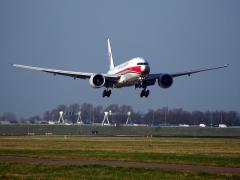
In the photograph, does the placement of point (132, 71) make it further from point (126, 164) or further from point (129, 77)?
point (126, 164)

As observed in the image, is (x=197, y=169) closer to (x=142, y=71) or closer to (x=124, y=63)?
(x=142, y=71)

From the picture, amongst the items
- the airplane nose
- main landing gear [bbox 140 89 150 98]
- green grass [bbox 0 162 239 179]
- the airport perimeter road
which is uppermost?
the airplane nose

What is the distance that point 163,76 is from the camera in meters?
87.2

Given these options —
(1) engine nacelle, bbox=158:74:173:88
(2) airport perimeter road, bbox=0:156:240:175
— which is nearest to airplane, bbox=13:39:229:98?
(1) engine nacelle, bbox=158:74:173:88

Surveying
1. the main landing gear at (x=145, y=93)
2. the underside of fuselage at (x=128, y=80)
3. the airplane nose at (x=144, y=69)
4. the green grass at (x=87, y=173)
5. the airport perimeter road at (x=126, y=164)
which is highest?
the airplane nose at (x=144, y=69)

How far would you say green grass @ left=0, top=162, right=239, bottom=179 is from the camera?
34.6m

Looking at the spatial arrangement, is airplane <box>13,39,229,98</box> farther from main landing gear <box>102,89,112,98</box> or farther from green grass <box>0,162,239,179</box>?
green grass <box>0,162,239,179</box>

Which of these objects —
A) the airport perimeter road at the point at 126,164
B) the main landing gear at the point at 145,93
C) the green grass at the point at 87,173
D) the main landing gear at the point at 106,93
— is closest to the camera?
the green grass at the point at 87,173

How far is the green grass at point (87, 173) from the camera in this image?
114 feet

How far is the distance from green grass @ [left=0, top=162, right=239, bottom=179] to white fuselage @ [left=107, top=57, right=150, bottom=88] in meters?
41.1

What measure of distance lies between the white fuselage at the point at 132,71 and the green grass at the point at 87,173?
41138 millimetres

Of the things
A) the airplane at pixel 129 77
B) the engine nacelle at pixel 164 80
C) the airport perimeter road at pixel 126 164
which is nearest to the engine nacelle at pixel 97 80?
the airplane at pixel 129 77

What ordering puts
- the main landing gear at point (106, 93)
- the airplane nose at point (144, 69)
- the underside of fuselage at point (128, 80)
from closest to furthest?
the airplane nose at point (144, 69) < the underside of fuselage at point (128, 80) < the main landing gear at point (106, 93)

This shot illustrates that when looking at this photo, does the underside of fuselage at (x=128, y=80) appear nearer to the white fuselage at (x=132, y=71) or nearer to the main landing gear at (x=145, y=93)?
the white fuselage at (x=132, y=71)
